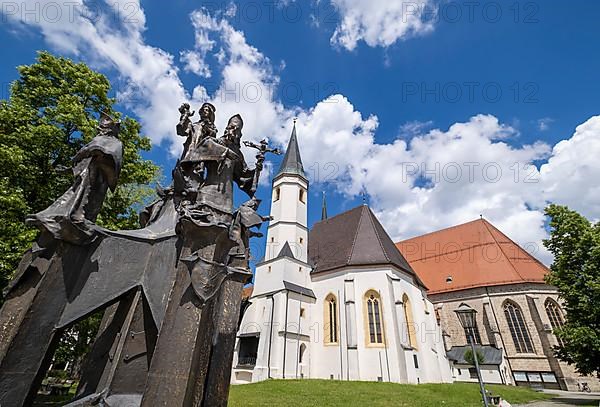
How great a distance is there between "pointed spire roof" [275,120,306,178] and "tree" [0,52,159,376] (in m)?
18.6

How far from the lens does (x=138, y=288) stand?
2688 millimetres

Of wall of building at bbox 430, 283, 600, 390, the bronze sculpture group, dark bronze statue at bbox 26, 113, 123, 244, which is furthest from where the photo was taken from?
wall of building at bbox 430, 283, 600, 390

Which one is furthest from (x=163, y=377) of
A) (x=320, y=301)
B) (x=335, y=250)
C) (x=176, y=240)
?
(x=335, y=250)

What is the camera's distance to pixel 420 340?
22172mm

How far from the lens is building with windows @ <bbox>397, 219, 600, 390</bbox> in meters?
24.8

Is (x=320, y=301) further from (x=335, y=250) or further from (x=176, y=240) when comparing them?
(x=176, y=240)

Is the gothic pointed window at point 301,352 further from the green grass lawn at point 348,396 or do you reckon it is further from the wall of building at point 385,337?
the green grass lawn at point 348,396

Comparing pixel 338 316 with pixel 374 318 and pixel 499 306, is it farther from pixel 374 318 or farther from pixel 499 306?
pixel 499 306

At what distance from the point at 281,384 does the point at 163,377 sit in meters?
16.1

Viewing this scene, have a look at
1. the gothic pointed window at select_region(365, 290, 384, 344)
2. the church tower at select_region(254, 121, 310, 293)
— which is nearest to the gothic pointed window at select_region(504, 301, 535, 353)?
the gothic pointed window at select_region(365, 290, 384, 344)

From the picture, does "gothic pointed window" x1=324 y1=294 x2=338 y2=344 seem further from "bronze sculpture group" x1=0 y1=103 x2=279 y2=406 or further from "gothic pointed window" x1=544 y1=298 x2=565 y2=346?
"bronze sculpture group" x1=0 y1=103 x2=279 y2=406

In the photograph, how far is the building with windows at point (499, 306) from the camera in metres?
24.8

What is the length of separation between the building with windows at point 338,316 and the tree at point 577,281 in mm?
8506

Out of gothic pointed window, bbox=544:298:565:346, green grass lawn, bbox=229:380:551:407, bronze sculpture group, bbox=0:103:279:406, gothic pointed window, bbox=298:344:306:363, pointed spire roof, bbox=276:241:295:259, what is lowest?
green grass lawn, bbox=229:380:551:407
